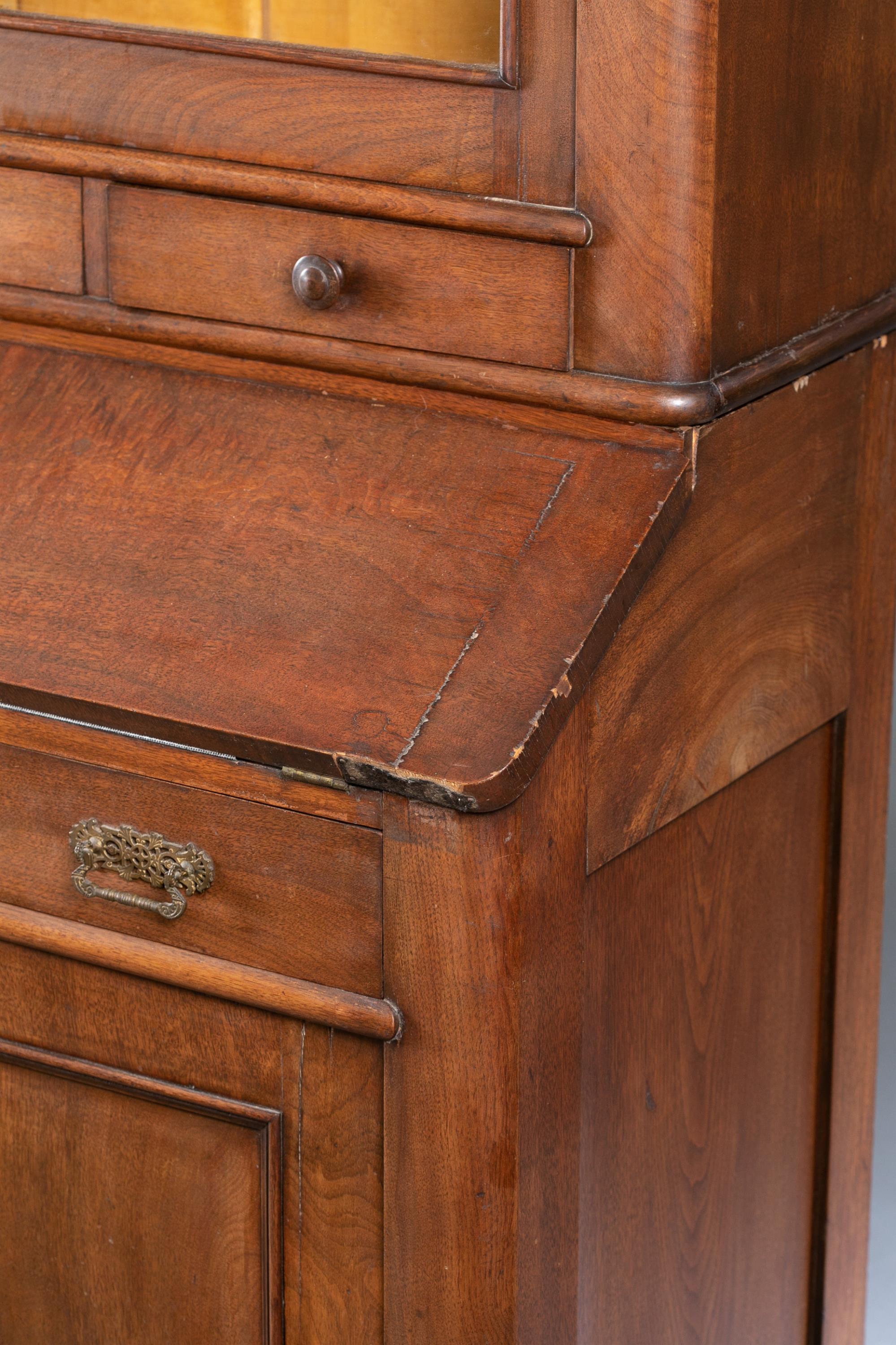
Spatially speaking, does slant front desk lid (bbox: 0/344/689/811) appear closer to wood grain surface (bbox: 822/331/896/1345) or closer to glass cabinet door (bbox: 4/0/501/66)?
glass cabinet door (bbox: 4/0/501/66)

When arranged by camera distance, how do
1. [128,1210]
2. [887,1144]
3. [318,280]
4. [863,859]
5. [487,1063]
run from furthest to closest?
1. [887,1144]
2. [863,859]
3. [128,1210]
4. [318,280]
5. [487,1063]

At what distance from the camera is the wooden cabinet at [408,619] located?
132 centimetres

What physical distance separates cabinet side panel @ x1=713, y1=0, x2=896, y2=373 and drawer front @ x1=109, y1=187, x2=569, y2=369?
131 millimetres

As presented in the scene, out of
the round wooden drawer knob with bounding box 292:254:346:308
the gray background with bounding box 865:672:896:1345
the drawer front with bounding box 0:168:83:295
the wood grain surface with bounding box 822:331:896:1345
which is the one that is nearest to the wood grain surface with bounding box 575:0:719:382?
the round wooden drawer knob with bounding box 292:254:346:308

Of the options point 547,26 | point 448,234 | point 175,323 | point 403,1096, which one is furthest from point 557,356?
point 403,1096

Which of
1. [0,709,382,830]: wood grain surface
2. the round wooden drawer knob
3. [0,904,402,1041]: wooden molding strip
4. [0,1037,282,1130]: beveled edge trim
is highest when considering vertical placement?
the round wooden drawer knob

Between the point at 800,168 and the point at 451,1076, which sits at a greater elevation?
the point at 800,168

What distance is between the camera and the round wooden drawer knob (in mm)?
1432

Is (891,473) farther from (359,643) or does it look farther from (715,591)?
(359,643)

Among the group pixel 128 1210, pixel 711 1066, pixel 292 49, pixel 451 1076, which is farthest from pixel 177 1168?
pixel 292 49

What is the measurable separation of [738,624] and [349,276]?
1.32 feet

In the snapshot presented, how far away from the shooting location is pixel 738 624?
1505 millimetres

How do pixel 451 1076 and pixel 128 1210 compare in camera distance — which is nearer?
pixel 451 1076

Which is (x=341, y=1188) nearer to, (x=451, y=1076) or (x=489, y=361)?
(x=451, y=1076)
